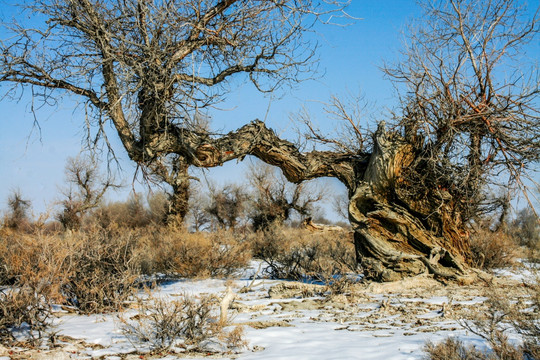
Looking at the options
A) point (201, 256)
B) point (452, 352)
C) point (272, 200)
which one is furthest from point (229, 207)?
point (452, 352)

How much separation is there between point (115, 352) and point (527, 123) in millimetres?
8149

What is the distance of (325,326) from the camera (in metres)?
5.40

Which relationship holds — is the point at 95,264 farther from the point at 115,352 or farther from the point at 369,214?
the point at 369,214

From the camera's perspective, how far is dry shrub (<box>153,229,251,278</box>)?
10094 millimetres

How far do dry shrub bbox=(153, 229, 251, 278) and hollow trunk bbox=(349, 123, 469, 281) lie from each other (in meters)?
3.03

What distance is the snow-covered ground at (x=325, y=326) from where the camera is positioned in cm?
429

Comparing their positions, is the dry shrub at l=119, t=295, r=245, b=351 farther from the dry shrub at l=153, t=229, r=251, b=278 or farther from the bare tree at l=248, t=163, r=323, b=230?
the bare tree at l=248, t=163, r=323, b=230

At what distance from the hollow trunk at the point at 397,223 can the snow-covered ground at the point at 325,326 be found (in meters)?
0.63

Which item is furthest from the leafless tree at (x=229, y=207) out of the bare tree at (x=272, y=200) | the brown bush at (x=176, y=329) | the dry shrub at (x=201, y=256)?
the brown bush at (x=176, y=329)

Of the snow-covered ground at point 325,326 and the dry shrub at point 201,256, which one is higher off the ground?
the dry shrub at point 201,256

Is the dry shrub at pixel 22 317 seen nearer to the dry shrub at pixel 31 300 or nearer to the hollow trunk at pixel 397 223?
the dry shrub at pixel 31 300

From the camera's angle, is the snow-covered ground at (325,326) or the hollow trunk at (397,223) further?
the hollow trunk at (397,223)

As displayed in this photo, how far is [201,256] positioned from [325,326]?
5.31 m

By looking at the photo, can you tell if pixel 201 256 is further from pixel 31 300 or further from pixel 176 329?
pixel 176 329
